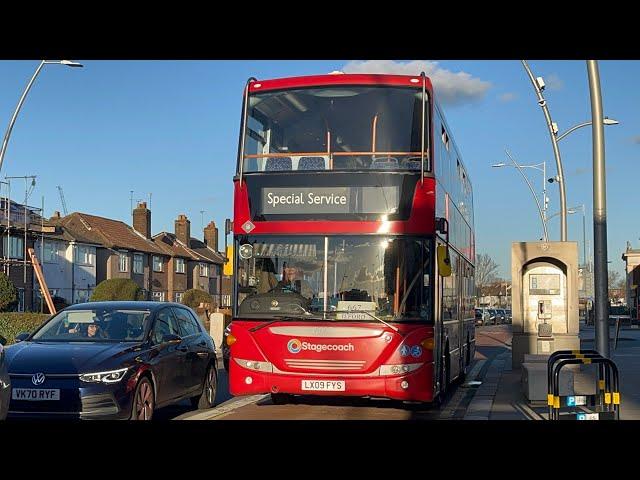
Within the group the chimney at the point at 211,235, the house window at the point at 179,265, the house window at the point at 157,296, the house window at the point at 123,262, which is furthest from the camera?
the chimney at the point at 211,235

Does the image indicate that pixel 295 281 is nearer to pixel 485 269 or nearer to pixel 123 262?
pixel 123 262

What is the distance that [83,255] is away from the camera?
61.1m

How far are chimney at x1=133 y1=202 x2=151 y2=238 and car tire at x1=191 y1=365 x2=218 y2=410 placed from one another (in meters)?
60.5

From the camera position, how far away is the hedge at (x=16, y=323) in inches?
1100

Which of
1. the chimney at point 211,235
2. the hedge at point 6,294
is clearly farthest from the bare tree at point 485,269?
the hedge at point 6,294

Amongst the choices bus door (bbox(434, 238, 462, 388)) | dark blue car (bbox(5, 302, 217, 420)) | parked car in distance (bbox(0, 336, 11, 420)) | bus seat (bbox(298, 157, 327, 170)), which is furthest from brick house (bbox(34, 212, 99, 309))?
parked car in distance (bbox(0, 336, 11, 420))

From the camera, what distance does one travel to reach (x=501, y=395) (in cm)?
1575

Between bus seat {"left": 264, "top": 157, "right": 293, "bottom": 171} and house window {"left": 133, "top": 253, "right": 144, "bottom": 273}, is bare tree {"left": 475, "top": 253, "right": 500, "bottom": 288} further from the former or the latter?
bus seat {"left": 264, "top": 157, "right": 293, "bottom": 171}

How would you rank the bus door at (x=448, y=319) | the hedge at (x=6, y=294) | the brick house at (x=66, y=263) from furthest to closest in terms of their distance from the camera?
the brick house at (x=66, y=263) → the hedge at (x=6, y=294) → the bus door at (x=448, y=319)

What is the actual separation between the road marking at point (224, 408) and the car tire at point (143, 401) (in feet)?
4.80

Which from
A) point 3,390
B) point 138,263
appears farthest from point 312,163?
point 138,263

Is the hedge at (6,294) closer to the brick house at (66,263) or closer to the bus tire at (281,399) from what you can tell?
the brick house at (66,263)
